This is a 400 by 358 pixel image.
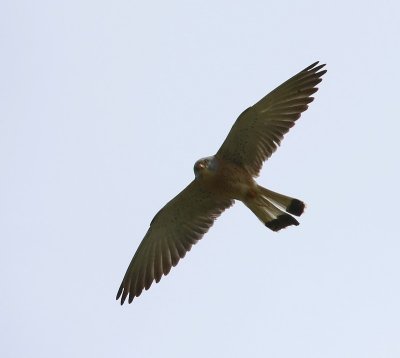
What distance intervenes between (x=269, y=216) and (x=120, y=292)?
2.94 meters

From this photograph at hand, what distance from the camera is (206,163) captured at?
13.7 m

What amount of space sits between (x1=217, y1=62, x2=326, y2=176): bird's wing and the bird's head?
20 cm

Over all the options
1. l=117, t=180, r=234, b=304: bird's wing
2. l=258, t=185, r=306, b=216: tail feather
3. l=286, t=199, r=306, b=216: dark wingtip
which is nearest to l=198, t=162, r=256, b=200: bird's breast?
l=258, t=185, r=306, b=216: tail feather

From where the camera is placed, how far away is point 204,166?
1372cm

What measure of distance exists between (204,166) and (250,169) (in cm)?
73

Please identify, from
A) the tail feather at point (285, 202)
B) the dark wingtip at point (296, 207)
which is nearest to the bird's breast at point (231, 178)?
the tail feather at point (285, 202)

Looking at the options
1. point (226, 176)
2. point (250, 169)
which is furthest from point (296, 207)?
point (226, 176)

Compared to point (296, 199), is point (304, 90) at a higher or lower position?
higher

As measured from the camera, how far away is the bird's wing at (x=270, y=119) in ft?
44.4

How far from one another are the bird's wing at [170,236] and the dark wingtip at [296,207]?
1.30 metres

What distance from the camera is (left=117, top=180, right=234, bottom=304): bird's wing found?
47.4ft

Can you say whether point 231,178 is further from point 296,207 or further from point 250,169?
point 296,207

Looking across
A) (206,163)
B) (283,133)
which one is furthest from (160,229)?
(283,133)

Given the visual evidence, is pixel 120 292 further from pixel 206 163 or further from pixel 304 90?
pixel 304 90
